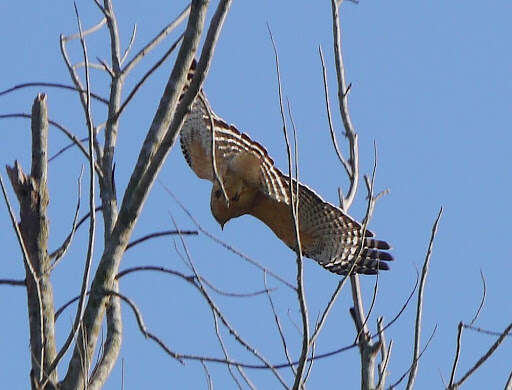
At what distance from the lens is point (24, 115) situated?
4.24 m

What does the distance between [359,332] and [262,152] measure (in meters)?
3.16

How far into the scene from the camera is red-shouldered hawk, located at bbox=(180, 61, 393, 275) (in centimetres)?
711

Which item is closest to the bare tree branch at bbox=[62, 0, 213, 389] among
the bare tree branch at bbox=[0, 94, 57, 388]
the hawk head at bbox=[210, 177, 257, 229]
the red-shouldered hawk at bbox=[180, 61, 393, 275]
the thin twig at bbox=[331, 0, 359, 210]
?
the bare tree branch at bbox=[0, 94, 57, 388]

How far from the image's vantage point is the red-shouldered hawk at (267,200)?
711cm

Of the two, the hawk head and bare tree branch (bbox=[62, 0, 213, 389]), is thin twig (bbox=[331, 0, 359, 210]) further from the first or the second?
the hawk head

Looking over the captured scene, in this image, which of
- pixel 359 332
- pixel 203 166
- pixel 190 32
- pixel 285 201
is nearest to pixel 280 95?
pixel 190 32

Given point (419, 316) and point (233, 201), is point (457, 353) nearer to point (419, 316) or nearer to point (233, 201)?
point (419, 316)

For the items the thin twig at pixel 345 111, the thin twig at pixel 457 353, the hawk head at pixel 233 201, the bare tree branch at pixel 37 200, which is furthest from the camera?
the hawk head at pixel 233 201

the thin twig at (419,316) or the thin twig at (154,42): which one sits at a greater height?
the thin twig at (154,42)

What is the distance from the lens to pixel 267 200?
7281mm

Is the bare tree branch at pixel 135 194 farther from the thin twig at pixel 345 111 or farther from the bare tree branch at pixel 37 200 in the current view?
the thin twig at pixel 345 111

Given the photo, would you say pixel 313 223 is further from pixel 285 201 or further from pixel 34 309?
pixel 34 309

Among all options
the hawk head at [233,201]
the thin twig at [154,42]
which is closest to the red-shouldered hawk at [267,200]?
the hawk head at [233,201]

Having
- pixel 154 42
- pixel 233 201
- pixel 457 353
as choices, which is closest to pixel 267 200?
pixel 233 201
